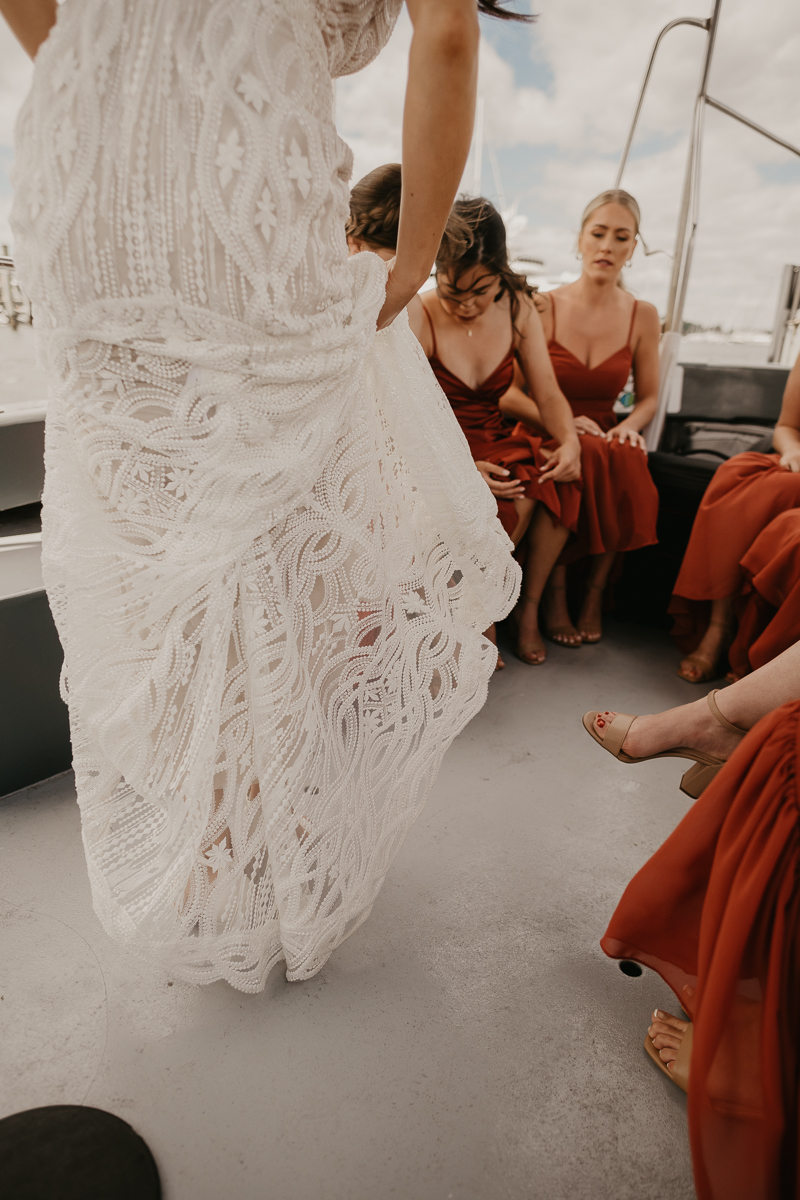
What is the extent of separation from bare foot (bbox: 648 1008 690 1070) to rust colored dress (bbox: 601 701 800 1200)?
8.8 inches

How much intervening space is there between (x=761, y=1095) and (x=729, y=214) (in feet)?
10.7

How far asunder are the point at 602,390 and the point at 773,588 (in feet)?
3.42

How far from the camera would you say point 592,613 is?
7.15ft

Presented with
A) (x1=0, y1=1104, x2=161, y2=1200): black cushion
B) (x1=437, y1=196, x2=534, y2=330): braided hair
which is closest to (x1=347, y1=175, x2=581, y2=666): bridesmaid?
(x1=437, y1=196, x2=534, y2=330): braided hair

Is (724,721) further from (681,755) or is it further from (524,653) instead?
(524,653)

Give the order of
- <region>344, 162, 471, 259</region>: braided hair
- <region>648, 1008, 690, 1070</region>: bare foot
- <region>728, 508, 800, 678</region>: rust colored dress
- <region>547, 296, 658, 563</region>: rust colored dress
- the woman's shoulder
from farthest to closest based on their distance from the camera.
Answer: the woman's shoulder < <region>547, 296, 658, 563</region>: rust colored dress < <region>344, 162, 471, 259</region>: braided hair < <region>728, 508, 800, 678</region>: rust colored dress < <region>648, 1008, 690, 1070</region>: bare foot

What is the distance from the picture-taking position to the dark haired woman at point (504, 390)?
6.14ft

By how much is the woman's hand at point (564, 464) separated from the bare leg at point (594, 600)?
13.0 inches

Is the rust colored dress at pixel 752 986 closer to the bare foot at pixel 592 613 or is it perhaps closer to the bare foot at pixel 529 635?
the bare foot at pixel 529 635

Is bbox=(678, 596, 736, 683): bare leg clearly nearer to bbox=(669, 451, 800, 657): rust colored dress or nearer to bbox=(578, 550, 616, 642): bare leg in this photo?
bbox=(669, 451, 800, 657): rust colored dress

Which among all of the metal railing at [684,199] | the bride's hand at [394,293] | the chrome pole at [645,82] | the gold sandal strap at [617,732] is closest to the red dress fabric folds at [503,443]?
the metal railing at [684,199]

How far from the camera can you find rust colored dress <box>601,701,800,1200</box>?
0.61 metres

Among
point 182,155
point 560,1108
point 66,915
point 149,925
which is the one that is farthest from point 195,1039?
point 182,155

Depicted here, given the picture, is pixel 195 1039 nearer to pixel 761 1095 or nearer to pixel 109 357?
pixel 761 1095
